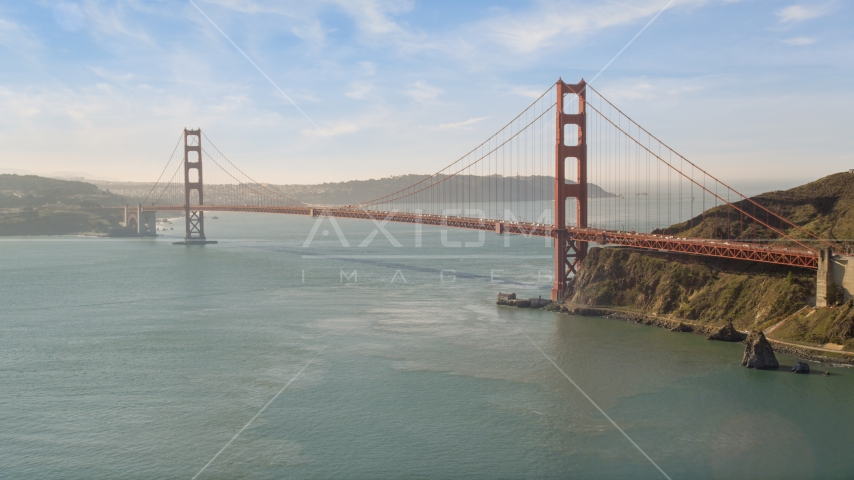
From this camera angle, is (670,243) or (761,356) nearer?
(761,356)

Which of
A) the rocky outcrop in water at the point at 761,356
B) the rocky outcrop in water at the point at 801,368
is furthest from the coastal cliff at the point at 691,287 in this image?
the rocky outcrop in water at the point at 801,368

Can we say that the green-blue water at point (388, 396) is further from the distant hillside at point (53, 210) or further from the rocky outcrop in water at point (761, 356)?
the distant hillside at point (53, 210)

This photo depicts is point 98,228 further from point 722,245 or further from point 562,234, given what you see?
point 722,245

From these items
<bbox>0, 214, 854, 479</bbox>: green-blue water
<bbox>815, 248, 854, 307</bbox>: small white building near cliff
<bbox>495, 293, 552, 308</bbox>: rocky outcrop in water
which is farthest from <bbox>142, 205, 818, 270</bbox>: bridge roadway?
<bbox>0, 214, 854, 479</bbox>: green-blue water

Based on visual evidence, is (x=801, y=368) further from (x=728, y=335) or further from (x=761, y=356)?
(x=728, y=335)

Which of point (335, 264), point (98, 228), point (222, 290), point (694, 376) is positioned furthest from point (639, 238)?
point (98, 228)

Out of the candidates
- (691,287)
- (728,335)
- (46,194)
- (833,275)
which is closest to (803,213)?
(691,287)

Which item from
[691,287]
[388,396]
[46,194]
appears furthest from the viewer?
[46,194]
